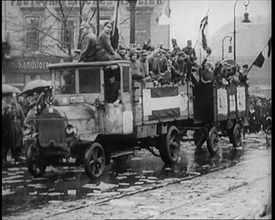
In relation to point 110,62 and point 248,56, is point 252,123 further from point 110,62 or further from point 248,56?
point 110,62

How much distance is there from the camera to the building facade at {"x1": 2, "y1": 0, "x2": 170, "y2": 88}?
13.5 ft

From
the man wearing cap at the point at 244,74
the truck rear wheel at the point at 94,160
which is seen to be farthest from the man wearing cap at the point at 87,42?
the man wearing cap at the point at 244,74

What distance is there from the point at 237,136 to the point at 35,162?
1.52 meters

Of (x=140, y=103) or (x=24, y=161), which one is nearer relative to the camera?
(x=24, y=161)

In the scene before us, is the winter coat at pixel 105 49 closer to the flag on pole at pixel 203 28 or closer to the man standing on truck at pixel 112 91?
the man standing on truck at pixel 112 91

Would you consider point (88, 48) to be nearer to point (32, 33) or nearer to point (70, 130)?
point (32, 33)

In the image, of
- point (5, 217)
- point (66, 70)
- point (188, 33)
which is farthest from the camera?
point (188, 33)

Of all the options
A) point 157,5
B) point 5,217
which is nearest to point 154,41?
point 157,5

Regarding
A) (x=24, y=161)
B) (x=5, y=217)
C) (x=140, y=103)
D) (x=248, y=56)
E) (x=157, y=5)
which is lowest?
(x=5, y=217)

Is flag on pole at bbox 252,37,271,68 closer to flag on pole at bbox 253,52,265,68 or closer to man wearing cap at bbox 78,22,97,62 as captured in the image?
flag on pole at bbox 253,52,265,68

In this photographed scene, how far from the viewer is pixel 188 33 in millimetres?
4586

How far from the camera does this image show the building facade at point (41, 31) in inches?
163

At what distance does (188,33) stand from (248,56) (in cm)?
49

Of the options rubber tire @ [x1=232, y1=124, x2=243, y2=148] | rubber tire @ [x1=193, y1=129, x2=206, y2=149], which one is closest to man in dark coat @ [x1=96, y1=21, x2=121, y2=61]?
rubber tire @ [x1=193, y1=129, x2=206, y2=149]
